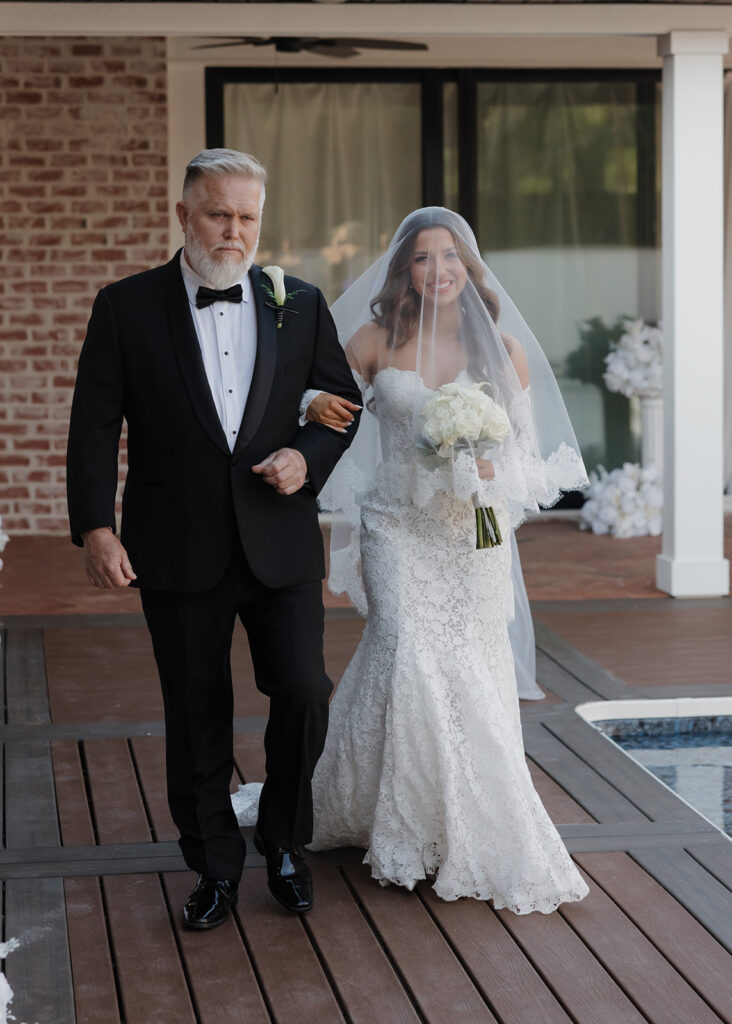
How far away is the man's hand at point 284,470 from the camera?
3105 millimetres

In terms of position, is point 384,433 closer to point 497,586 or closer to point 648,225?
point 497,586

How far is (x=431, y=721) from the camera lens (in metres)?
3.47

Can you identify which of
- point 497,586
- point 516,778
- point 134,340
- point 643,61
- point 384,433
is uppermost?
point 643,61

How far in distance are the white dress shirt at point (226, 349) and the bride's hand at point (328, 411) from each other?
6.8 inches

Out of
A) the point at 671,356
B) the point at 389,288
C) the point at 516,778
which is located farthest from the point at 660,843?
the point at 671,356

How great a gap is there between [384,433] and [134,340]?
880 mm

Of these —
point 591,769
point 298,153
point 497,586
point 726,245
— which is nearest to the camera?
point 497,586

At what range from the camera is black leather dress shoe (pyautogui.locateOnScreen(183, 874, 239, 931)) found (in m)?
3.24

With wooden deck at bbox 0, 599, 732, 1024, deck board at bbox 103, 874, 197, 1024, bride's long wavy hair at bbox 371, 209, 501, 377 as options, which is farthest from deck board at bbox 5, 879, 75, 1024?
bride's long wavy hair at bbox 371, 209, 501, 377

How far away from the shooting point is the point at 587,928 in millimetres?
3256

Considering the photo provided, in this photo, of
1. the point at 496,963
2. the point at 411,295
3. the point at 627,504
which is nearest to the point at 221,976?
the point at 496,963

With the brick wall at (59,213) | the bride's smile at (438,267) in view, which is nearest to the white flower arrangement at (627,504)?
the brick wall at (59,213)

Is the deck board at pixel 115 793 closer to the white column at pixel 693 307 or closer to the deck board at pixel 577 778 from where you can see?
the deck board at pixel 577 778

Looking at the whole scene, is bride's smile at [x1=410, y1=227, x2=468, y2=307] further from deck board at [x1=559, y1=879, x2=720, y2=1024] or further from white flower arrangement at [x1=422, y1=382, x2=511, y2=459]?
deck board at [x1=559, y1=879, x2=720, y2=1024]
